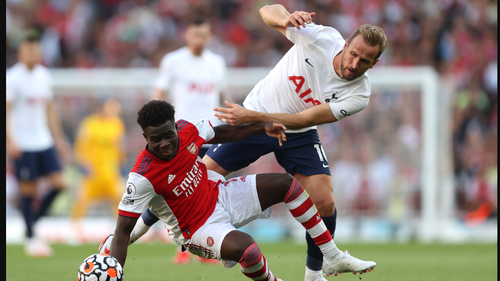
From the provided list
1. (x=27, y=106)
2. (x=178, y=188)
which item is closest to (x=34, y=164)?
(x=27, y=106)

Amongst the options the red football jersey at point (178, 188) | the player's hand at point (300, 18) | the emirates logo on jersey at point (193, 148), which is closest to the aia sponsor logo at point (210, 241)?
the red football jersey at point (178, 188)

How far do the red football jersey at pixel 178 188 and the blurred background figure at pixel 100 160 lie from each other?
686 cm

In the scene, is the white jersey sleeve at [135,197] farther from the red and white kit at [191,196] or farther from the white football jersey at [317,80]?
the white football jersey at [317,80]

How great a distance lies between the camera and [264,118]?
475 centimetres

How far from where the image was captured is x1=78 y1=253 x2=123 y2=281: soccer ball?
3859 millimetres

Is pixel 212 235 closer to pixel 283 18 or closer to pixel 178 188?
pixel 178 188

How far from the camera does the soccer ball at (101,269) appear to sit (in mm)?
3859

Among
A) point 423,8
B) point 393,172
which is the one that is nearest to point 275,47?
point 423,8

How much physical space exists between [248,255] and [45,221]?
8.40 m

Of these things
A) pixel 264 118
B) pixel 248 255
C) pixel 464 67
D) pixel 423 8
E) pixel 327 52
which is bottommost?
pixel 248 255

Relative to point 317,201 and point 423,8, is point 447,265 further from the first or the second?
point 423,8

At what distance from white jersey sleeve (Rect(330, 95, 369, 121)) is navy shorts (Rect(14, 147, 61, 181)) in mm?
4965

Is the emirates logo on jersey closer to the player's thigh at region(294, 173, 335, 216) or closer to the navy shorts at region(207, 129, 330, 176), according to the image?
the navy shorts at region(207, 129, 330, 176)

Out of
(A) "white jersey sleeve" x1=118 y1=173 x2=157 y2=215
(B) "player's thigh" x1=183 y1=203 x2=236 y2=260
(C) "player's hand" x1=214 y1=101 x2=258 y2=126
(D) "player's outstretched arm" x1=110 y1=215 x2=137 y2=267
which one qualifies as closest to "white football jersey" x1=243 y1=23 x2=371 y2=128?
(C) "player's hand" x1=214 y1=101 x2=258 y2=126
